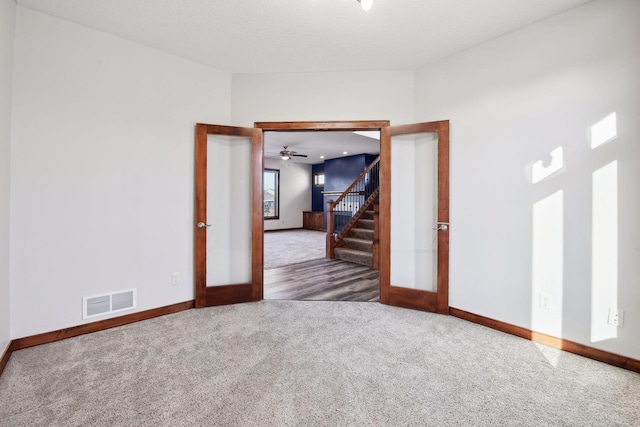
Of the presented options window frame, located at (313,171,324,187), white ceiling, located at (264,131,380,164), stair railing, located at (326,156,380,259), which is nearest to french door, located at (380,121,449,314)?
stair railing, located at (326,156,380,259)

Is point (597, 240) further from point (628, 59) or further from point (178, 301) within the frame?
point (178, 301)

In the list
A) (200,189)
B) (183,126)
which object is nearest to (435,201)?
(200,189)

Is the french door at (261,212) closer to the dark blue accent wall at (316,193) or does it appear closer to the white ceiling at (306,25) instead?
the white ceiling at (306,25)

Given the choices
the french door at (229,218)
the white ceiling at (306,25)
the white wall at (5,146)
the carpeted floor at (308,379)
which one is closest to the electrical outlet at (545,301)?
the carpeted floor at (308,379)

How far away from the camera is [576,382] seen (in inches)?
74.4

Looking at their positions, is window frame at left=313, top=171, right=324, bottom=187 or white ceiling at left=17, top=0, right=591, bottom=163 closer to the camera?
white ceiling at left=17, top=0, right=591, bottom=163

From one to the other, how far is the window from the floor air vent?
26.9 ft

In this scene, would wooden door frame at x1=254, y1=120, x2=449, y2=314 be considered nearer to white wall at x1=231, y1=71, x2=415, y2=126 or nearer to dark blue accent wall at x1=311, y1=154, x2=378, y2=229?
white wall at x1=231, y1=71, x2=415, y2=126

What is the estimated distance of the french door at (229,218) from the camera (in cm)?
319

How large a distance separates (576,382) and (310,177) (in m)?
10.7

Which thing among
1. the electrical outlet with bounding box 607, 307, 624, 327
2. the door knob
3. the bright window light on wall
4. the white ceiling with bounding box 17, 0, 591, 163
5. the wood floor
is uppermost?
the white ceiling with bounding box 17, 0, 591, 163

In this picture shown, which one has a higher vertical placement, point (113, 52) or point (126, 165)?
point (113, 52)

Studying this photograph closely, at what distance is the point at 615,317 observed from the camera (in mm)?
2115

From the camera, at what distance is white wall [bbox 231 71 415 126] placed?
3.36 meters
